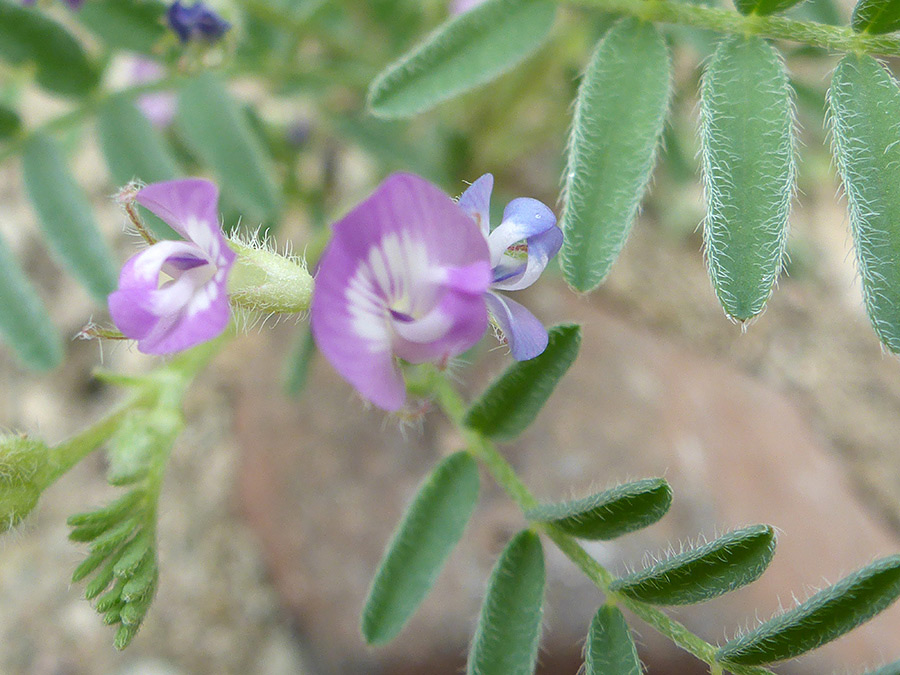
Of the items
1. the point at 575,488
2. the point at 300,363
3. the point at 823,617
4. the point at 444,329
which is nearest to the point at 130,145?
the point at 300,363

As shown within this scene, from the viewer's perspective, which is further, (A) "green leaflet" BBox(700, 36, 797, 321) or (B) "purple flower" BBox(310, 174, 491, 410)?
(A) "green leaflet" BBox(700, 36, 797, 321)

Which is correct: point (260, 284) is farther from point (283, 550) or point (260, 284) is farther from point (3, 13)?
point (283, 550)

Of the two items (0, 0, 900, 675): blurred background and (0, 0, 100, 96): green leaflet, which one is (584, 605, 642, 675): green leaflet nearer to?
(0, 0, 900, 675): blurred background

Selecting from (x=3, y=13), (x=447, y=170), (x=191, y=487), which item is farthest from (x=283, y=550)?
(x=3, y=13)

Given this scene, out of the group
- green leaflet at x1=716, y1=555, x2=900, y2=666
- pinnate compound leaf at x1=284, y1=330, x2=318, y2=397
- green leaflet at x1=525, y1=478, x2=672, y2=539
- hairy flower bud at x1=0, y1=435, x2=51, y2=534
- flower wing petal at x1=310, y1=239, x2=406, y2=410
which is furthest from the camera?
pinnate compound leaf at x1=284, y1=330, x2=318, y2=397

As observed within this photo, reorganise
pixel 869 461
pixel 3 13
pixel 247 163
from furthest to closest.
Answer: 1. pixel 869 461
2. pixel 247 163
3. pixel 3 13

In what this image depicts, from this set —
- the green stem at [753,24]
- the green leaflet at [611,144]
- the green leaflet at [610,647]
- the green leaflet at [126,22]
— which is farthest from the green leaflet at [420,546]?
the green leaflet at [126,22]

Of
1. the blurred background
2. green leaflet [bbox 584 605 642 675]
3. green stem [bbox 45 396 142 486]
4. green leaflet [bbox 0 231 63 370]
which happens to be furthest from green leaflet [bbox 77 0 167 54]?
green leaflet [bbox 584 605 642 675]
